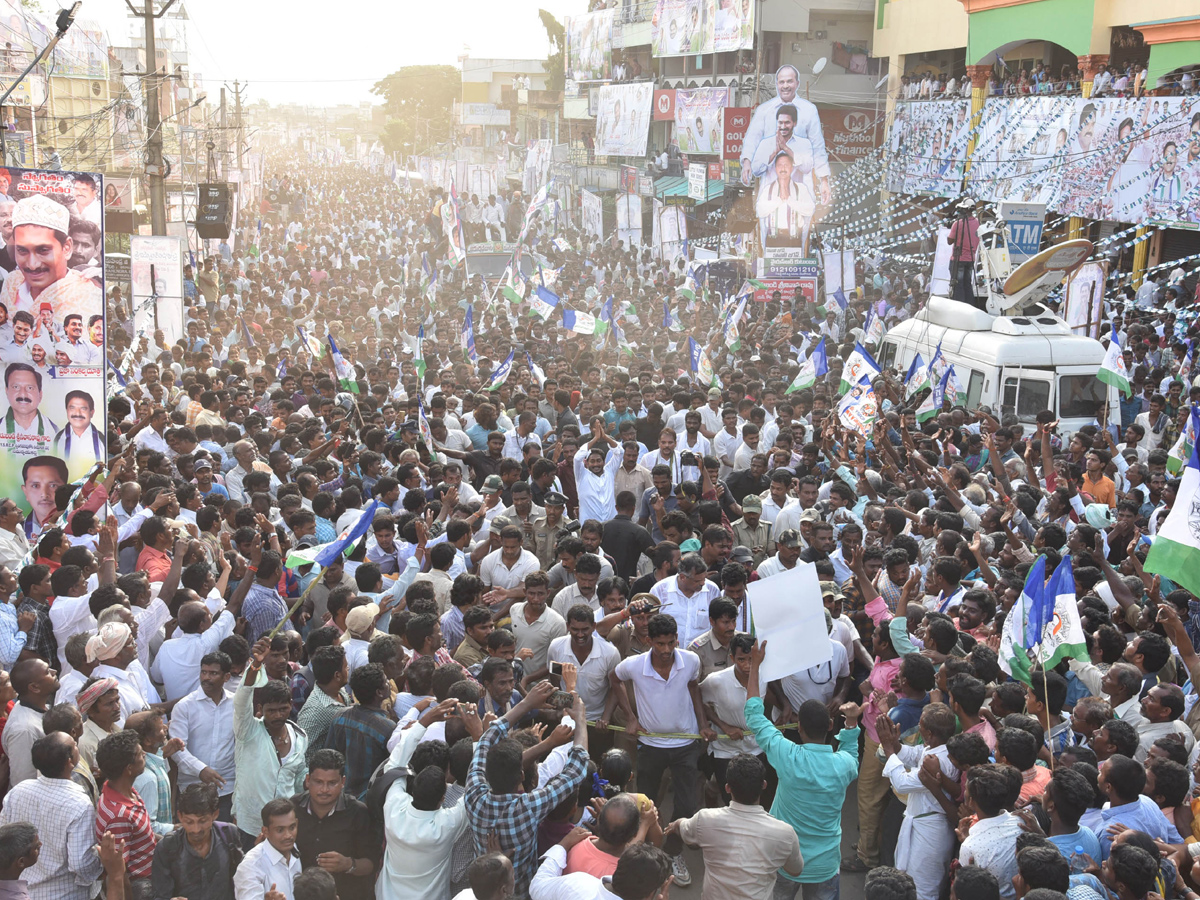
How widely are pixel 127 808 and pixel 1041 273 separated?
12.6 m

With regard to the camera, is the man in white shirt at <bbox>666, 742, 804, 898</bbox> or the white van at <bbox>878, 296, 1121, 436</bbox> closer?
the man in white shirt at <bbox>666, 742, 804, 898</bbox>

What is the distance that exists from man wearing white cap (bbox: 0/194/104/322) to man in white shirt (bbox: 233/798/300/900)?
18.2 feet

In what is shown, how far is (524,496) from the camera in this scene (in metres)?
8.19

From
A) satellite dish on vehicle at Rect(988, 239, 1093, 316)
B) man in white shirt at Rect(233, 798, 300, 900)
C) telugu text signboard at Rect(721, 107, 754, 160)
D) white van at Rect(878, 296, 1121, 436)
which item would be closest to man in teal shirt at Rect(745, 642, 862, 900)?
man in white shirt at Rect(233, 798, 300, 900)

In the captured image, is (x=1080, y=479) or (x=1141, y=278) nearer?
(x=1080, y=479)

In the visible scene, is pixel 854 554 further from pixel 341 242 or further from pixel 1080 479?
pixel 341 242

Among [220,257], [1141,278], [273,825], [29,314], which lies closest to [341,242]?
[220,257]

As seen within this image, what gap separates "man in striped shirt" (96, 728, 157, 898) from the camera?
4.37 m

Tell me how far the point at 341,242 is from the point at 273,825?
3374 centimetres

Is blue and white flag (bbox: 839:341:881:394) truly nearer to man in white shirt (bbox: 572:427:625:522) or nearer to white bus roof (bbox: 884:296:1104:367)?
white bus roof (bbox: 884:296:1104:367)

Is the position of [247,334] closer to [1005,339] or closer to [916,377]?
[916,377]

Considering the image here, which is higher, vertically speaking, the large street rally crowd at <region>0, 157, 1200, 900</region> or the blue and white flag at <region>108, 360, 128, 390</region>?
the blue and white flag at <region>108, 360, 128, 390</region>

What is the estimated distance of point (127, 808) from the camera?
439cm

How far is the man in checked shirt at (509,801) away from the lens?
434 cm
